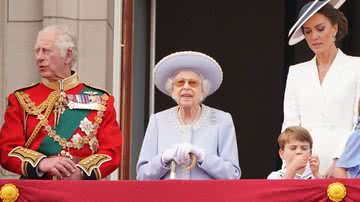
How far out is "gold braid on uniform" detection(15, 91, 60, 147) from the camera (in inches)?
300

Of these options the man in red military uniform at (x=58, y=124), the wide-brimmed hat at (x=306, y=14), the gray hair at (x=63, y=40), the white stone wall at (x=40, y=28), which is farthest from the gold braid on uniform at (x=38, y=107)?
the white stone wall at (x=40, y=28)

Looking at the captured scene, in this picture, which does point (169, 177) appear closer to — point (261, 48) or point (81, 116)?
point (81, 116)

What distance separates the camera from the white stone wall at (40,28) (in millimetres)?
9695

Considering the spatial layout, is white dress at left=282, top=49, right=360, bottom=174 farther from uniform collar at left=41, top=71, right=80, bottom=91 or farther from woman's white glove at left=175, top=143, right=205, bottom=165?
uniform collar at left=41, top=71, right=80, bottom=91

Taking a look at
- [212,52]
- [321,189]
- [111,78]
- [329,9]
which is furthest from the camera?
[212,52]

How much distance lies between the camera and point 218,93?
1273 cm

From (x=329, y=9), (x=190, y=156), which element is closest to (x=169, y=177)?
(x=190, y=156)

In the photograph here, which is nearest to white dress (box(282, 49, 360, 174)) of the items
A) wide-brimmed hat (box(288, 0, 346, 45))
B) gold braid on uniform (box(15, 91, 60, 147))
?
wide-brimmed hat (box(288, 0, 346, 45))

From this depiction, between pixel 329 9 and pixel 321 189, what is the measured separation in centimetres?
154

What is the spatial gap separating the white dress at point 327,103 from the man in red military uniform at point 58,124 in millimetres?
1133

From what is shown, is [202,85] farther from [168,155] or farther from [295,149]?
[295,149]

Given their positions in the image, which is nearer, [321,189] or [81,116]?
[321,189]

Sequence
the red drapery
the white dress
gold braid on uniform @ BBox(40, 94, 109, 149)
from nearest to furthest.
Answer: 1. the red drapery
2. gold braid on uniform @ BBox(40, 94, 109, 149)
3. the white dress

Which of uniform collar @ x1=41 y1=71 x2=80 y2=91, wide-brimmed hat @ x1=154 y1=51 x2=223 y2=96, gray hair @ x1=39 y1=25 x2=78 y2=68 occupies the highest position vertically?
gray hair @ x1=39 y1=25 x2=78 y2=68
